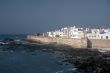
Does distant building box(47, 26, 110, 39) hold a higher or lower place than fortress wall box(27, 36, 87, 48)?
higher

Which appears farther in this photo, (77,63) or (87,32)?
(87,32)

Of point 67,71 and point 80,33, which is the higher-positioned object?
point 80,33

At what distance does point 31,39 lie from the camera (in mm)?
95250

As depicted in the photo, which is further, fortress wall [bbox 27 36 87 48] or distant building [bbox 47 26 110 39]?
distant building [bbox 47 26 110 39]

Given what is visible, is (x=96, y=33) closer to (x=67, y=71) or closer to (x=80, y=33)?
(x=80, y=33)

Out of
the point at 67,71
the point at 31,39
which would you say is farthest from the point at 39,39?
the point at 67,71

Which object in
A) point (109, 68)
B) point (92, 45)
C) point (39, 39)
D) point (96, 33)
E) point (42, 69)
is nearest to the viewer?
point (109, 68)

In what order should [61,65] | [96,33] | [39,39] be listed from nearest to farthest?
[61,65], [96,33], [39,39]

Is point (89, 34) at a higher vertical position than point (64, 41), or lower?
higher

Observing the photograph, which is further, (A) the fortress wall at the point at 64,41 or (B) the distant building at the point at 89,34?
(B) the distant building at the point at 89,34

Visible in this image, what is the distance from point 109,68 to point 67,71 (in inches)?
188

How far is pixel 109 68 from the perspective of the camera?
34312 millimetres

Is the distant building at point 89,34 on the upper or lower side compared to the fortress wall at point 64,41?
upper

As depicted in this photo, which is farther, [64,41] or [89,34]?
[64,41]
